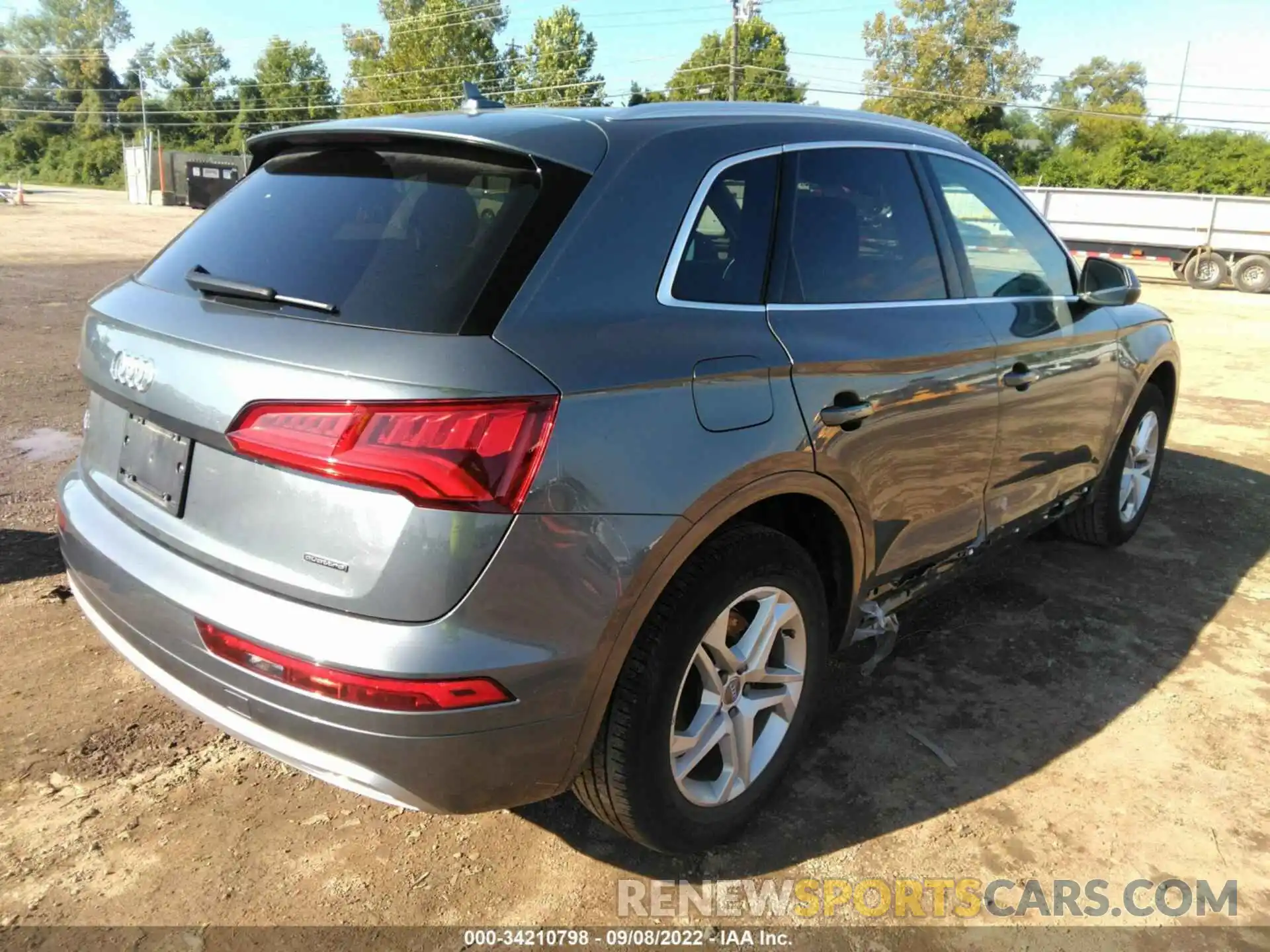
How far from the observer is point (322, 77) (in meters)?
81.6

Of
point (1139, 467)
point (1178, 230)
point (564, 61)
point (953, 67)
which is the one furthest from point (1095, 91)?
point (1139, 467)

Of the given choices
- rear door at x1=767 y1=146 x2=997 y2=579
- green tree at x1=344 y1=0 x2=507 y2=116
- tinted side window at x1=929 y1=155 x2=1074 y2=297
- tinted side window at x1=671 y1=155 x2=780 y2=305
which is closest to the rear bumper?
tinted side window at x1=671 y1=155 x2=780 y2=305

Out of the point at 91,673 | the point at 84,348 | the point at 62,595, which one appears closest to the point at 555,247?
the point at 84,348

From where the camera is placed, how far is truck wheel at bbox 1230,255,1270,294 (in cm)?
1992

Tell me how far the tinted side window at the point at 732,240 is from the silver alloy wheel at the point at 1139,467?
9.67 ft

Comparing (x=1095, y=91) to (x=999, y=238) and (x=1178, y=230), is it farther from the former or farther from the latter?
(x=999, y=238)

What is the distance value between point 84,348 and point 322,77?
9023 centimetres

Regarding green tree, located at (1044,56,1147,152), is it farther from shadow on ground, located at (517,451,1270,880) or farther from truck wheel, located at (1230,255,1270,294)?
shadow on ground, located at (517,451,1270,880)

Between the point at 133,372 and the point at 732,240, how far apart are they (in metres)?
1.49

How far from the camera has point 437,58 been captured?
5791 centimetres

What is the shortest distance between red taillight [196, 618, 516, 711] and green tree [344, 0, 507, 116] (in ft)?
175

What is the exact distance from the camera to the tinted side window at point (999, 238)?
3.29m

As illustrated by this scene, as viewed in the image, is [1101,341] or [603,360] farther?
[1101,341]

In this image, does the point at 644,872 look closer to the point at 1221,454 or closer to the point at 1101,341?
the point at 1101,341
